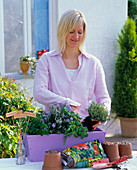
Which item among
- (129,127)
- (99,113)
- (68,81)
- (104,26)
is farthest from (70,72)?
(129,127)

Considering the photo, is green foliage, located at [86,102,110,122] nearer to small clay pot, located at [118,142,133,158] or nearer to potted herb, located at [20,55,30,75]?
small clay pot, located at [118,142,133,158]

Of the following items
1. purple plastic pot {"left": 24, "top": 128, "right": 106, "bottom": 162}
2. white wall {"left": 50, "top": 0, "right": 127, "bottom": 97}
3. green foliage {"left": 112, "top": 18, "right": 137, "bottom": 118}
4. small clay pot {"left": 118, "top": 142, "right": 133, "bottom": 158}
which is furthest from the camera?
green foliage {"left": 112, "top": 18, "right": 137, "bottom": 118}

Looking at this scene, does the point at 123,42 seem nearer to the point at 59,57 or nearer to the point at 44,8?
the point at 44,8

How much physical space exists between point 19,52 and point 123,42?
1756mm

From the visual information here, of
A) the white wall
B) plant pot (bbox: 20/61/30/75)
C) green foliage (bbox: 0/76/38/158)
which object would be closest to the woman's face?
green foliage (bbox: 0/76/38/158)

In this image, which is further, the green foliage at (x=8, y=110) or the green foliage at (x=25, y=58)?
the green foliage at (x=25, y=58)

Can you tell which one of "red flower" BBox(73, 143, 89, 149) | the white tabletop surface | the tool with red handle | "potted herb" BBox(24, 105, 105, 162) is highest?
"potted herb" BBox(24, 105, 105, 162)

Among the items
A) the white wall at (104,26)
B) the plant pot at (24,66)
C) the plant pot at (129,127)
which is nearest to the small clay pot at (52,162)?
the plant pot at (24,66)

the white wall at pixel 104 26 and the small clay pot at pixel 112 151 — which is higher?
the white wall at pixel 104 26

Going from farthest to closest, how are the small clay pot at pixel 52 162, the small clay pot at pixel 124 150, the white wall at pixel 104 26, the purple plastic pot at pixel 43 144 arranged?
1. the white wall at pixel 104 26
2. the small clay pot at pixel 124 150
3. the purple plastic pot at pixel 43 144
4. the small clay pot at pixel 52 162

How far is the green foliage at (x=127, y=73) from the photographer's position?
5.40 meters

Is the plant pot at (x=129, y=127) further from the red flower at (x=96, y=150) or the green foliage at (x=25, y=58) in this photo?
the red flower at (x=96, y=150)

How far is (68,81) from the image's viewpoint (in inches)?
85.0

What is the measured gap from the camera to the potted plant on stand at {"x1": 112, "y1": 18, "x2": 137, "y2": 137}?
5.40 m
